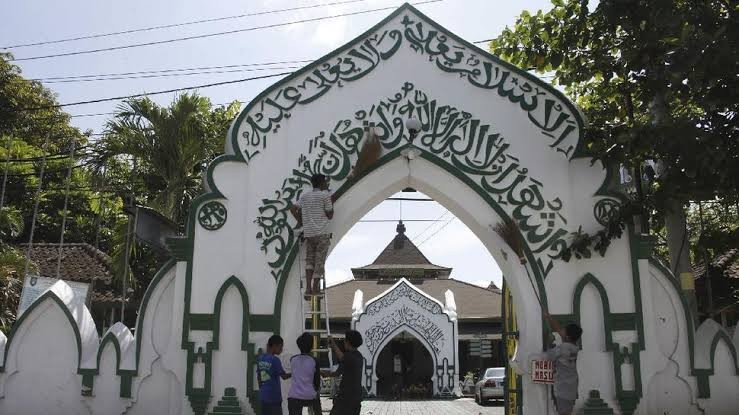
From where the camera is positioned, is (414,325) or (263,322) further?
(414,325)

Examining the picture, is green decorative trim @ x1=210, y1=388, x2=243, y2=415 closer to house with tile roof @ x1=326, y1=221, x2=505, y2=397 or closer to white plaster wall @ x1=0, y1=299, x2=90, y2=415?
white plaster wall @ x1=0, y1=299, x2=90, y2=415

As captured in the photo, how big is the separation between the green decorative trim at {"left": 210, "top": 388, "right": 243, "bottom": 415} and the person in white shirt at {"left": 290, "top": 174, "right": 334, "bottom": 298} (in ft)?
4.42

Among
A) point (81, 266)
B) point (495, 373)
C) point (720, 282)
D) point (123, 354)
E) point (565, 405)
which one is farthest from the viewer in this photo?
point (81, 266)

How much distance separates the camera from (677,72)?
6.57 metres

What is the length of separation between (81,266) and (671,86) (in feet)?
61.6

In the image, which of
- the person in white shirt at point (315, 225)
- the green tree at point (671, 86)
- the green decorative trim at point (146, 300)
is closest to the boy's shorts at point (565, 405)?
the green tree at point (671, 86)

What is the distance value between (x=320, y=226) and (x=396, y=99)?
191 centimetres

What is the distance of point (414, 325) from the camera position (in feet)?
71.9

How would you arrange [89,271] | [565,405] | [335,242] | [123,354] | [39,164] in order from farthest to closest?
1. [39,164]
2. [89,271]
3. [335,242]
4. [123,354]
5. [565,405]

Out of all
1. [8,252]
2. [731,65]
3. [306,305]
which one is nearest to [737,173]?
[731,65]

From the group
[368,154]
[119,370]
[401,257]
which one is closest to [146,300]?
[119,370]

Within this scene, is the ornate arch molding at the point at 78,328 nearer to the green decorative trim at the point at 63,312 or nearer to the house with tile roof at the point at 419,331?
the green decorative trim at the point at 63,312

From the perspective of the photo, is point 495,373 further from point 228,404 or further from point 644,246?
point 228,404

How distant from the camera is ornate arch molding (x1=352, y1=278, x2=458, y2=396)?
2180cm
